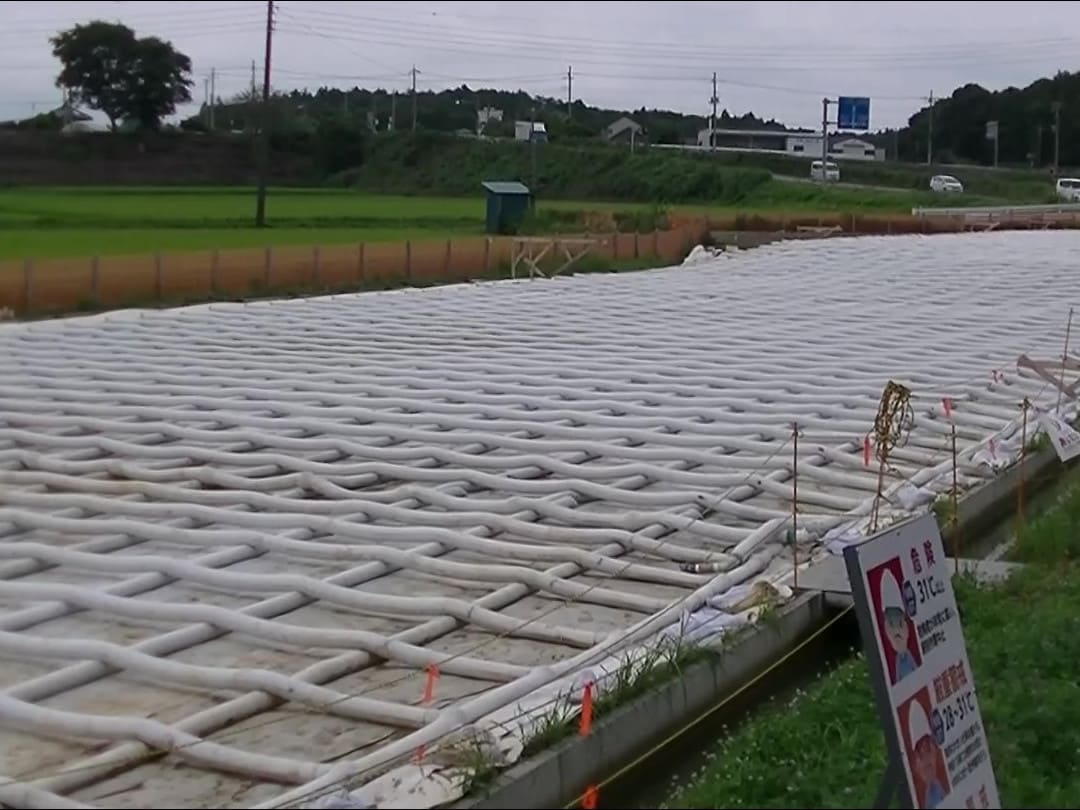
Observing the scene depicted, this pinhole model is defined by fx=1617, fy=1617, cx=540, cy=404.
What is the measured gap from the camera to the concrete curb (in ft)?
9.72

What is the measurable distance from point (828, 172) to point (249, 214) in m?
16.8

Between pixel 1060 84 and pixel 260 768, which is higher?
pixel 1060 84

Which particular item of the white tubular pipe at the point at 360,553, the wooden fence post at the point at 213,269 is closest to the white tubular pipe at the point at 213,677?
the white tubular pipe at the point at 360,553

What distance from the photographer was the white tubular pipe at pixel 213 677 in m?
3.32

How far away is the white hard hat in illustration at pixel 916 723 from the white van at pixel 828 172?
3696 cm

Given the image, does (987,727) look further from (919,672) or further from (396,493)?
(396,493)

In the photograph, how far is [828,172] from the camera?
131ft

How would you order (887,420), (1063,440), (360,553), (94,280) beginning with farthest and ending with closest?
(94,280), (1063,440), (887,420), (360,553)

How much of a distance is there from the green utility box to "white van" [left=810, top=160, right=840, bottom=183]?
57.2ft

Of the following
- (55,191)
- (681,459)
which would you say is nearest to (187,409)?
(681,459)

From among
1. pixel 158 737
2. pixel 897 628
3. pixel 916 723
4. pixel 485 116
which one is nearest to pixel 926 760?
pixel 916 723

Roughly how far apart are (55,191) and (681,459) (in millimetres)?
25999

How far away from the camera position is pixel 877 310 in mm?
11062

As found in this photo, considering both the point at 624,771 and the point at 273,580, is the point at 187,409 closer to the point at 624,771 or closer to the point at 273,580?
the point at 273,580
